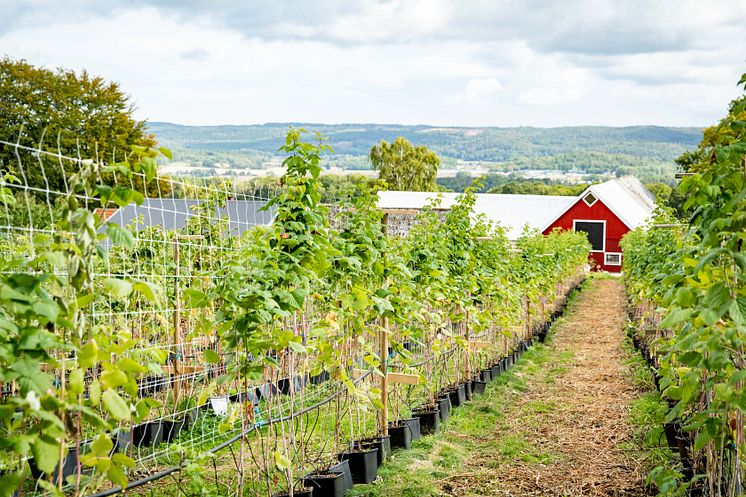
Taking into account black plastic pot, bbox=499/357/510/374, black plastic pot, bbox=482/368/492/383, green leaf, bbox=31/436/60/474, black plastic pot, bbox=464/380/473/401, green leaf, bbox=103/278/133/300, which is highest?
green leaf, bbox=103/278/133/300

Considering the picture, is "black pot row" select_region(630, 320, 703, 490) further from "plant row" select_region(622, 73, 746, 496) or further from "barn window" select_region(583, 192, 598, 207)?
"barn window" select_region(583, 192, 598, 207)

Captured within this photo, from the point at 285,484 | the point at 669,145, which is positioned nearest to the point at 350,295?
the point at 285,484

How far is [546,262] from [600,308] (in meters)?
7.87

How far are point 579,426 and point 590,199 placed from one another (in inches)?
1298

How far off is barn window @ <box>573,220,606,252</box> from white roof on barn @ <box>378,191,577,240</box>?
1.23 meters

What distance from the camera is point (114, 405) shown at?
242 cm

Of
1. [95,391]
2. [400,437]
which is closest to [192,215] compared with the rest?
[400,437]

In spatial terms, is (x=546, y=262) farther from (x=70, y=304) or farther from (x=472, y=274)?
(x=70, y=304)

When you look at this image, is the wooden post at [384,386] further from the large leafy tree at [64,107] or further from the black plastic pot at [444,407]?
the large leafy tree at [64,107]

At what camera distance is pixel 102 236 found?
2465 millimetres

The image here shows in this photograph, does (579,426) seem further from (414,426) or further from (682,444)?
(682,444)

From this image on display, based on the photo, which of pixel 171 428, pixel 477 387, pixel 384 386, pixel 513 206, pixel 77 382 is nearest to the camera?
pixel 77 382

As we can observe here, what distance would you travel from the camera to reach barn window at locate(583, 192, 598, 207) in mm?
39125

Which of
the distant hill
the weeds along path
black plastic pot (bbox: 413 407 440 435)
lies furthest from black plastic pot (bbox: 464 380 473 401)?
the distant hill
